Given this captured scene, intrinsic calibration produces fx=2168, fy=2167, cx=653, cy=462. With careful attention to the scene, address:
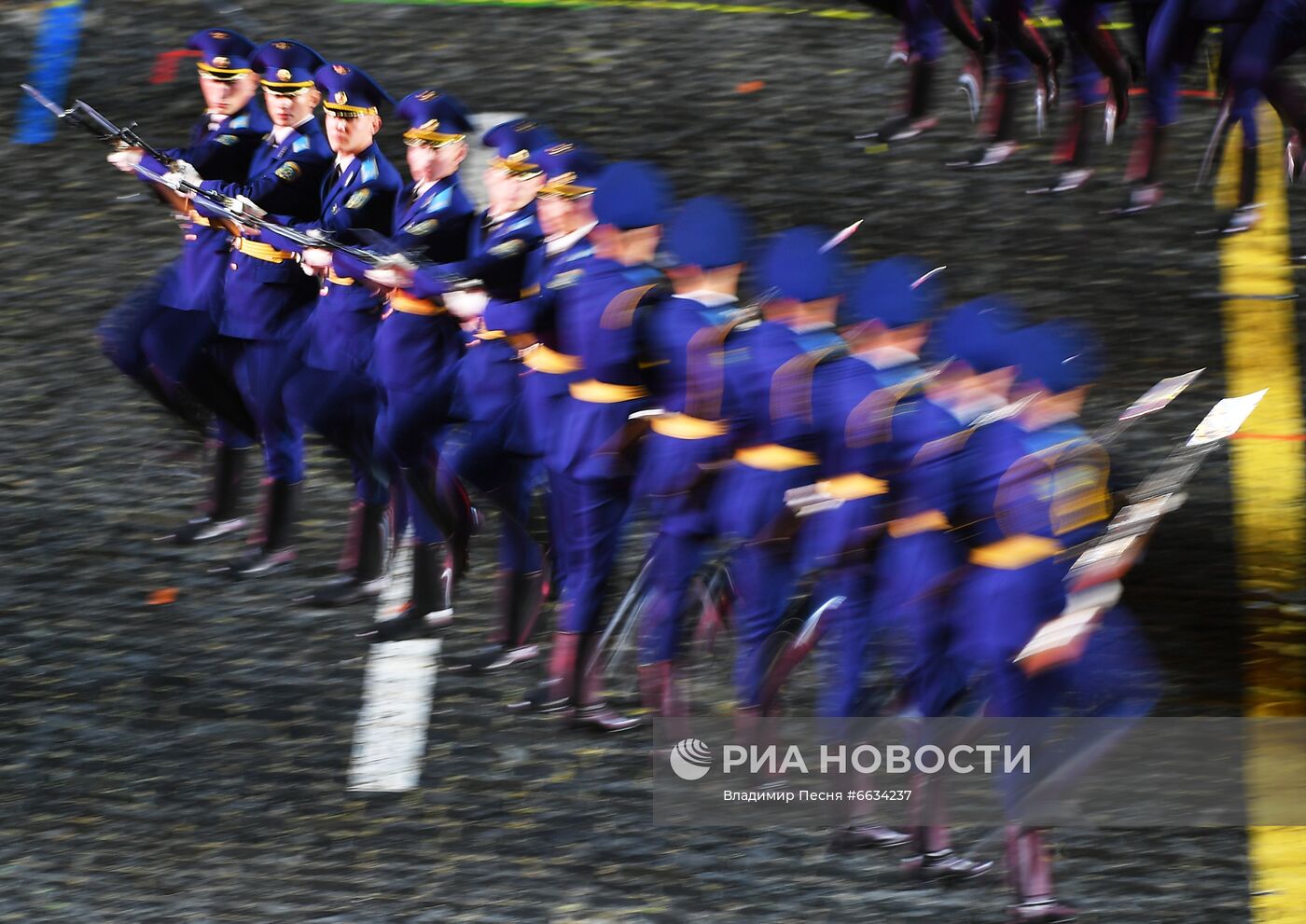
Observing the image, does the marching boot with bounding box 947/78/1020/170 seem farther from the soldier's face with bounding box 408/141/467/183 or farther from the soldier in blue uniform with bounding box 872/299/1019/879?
the soldier in blue uniform with bounding box 872/299/1019/879

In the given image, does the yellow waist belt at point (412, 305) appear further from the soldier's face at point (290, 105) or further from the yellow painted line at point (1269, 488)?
the yellow painted line at point (1269, 488)

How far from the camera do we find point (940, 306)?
33.8ft

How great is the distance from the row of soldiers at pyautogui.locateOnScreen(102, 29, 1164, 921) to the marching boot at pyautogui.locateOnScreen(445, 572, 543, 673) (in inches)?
0.4

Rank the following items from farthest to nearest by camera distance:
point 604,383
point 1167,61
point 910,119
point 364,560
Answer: point 910,119
point 1167,61
point 364,560
point 604,383

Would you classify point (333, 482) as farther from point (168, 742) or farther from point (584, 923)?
point (584, 923)

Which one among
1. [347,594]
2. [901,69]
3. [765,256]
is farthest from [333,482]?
[901,69]

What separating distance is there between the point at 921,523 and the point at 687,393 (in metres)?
0.97

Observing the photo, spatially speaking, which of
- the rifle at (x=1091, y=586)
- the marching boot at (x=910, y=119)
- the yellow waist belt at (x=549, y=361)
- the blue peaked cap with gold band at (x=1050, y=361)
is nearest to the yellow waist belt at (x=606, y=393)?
the yellow waist belt at (x=549, y=361)

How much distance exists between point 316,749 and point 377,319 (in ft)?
5.75

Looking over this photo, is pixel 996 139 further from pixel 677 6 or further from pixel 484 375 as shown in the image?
pixel 484 375

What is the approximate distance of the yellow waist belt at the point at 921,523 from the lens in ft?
23.3

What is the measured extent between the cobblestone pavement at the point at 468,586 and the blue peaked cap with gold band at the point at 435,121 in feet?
6.01

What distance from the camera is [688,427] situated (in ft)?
24.8

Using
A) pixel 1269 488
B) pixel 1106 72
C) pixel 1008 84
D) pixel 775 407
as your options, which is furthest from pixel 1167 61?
pixel 775 407
